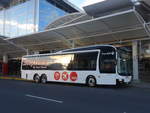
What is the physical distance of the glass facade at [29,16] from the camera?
46.1 metres

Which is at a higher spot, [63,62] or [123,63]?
[63,62]

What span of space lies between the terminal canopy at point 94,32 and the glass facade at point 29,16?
19147 millimetres

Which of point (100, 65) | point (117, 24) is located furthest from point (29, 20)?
point (100, 65)

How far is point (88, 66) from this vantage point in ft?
47.8

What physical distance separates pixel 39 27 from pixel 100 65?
34.9 meters

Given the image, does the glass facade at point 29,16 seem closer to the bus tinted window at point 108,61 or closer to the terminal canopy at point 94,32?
the terminal canopy at point 94,32

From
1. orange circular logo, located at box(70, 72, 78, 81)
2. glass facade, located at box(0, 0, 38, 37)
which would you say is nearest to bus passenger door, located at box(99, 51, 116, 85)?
orange circular logo, located at box(70, 72, 78, 81)

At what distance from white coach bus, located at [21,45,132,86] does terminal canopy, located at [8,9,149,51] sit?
3315 millimetres

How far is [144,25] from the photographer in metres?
16.3

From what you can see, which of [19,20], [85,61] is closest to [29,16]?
[19,20]

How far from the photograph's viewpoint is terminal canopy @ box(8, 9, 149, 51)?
16672 mm

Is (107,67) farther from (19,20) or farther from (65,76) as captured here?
(19,20)

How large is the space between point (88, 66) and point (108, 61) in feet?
6.04

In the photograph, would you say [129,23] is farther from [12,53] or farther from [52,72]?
[12,53]
